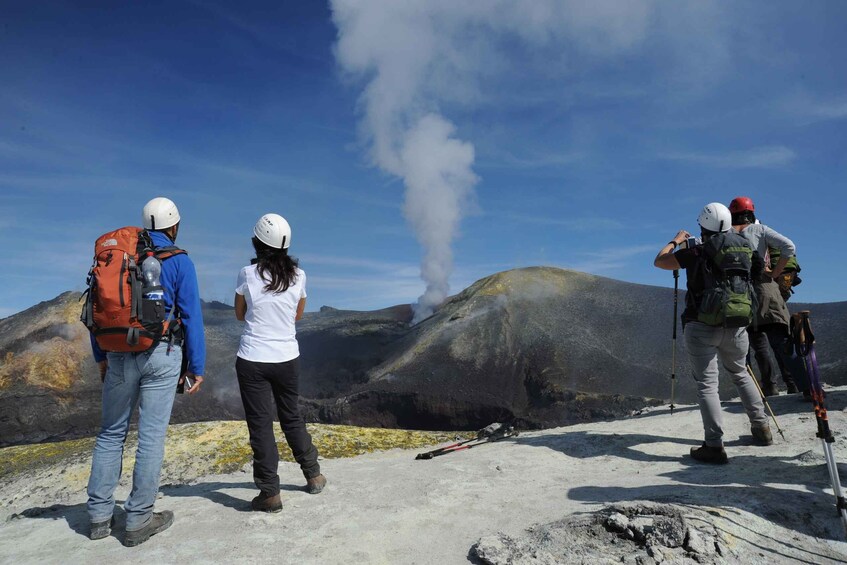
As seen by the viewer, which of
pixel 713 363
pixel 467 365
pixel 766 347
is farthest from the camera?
pixel 467 365

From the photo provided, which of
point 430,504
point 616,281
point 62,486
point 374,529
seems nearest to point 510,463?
point 430,504

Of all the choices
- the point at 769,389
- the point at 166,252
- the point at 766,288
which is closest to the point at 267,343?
the point at 166,252

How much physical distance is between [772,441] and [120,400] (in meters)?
7.43

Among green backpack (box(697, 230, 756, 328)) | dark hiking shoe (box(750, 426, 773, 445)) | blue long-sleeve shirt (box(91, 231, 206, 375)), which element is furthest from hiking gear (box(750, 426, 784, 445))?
blue long-sleeve shirt (box(91, 231, 206, 375))

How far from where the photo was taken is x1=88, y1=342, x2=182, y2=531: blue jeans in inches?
180

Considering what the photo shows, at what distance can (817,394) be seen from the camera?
4.91 m

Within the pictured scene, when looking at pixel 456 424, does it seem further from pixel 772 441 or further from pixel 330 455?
pixel 772 441

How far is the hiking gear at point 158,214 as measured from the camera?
193 inches

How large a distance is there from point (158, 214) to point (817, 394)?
6209mm

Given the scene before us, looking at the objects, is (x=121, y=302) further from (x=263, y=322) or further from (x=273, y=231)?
(x=273, y=231)

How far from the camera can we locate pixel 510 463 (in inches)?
275

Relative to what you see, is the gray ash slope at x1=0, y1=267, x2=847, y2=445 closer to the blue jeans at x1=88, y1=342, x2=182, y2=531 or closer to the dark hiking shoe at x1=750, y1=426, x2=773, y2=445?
the dark hiking shoe at x1=750, y1=426, x2=773, y2=445

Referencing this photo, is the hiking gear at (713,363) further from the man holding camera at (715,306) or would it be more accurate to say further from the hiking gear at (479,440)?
the hiking gear at (479,440)

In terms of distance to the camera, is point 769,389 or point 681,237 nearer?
point 681,237
